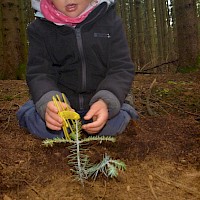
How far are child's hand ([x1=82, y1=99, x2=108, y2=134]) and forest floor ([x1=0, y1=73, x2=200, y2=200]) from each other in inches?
6.5

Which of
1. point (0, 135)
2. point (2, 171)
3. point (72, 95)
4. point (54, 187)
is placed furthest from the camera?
point (72, 95)

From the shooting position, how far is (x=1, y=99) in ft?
11.1

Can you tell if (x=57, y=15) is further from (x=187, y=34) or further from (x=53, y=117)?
(x=187, y=34)

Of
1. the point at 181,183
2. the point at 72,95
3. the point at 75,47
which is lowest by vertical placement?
the point at 181,183

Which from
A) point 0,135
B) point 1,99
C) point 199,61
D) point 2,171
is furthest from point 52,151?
point 199,61

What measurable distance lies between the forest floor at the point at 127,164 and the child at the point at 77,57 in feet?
0.54

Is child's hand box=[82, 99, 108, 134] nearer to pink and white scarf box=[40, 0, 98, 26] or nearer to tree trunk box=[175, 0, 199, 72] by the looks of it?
pink and white scarf box=[40, 0, 98, 26]

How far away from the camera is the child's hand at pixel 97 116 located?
1.51 m

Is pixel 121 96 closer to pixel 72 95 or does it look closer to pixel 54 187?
pixel 72 95

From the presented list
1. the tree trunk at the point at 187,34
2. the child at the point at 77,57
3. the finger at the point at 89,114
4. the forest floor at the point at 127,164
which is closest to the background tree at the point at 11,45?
the tree trunk at the point at 187,34

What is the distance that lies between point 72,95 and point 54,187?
3.21 ft

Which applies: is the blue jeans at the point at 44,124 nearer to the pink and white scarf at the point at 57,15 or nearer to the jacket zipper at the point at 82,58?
the jacket zipper at the point at 82,58

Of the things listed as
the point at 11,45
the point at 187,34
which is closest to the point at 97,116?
the point at 187,34

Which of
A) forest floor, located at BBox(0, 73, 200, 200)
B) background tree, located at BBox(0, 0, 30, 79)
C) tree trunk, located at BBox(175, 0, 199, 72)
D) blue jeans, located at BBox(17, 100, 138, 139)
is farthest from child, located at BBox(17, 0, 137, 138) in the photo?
background tree, located at BBox(0, 0, 30, 79)
